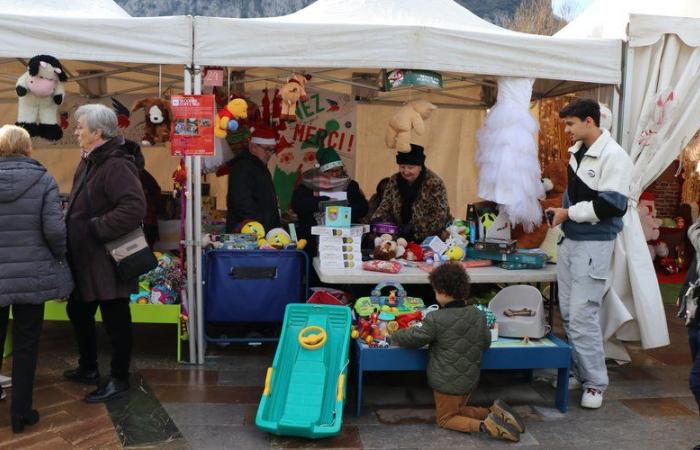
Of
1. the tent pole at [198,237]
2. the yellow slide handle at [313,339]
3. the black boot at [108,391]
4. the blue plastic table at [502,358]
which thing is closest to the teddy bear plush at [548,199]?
the blue plastic table at [502,358]

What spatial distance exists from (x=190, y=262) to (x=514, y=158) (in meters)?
2.23

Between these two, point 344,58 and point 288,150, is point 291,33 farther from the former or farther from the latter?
point 288,150

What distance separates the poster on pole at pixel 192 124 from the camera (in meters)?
4.24

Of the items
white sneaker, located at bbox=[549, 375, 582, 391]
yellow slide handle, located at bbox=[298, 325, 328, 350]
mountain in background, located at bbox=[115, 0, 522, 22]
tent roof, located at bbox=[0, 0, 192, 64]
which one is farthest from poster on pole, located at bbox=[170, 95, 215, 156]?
mountain in background, located at bbox=[115, 0, 522, 22]

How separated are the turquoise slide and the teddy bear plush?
1535 millimetres

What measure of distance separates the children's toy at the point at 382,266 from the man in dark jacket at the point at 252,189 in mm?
1190

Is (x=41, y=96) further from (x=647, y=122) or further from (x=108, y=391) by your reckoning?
(x=647, y=122)

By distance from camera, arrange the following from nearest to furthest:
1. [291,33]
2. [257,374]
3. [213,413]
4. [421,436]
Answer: [421,436], [213,413], [291,33], [257,374]

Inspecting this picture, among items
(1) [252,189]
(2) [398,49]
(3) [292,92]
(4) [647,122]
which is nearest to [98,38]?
(3) [292,92]

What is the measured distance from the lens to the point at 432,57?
170 inches

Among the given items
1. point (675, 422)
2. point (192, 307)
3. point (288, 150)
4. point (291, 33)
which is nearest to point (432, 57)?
point (291, 33)

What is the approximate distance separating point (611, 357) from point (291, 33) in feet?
9.87

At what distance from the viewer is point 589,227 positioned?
3912mm

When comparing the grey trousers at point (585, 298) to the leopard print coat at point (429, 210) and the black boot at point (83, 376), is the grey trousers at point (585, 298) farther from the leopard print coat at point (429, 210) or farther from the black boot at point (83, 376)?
the black boot at point (83, 376)
